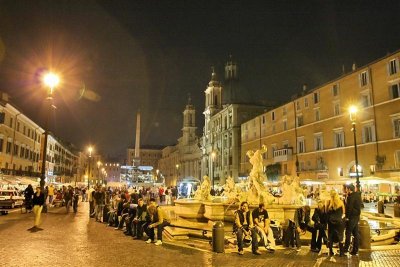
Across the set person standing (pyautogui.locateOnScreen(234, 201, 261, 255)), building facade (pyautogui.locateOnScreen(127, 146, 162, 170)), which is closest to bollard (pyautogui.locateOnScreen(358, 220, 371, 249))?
person standing (pyautogui.locateOnScreen(234, 201, 261, 255))

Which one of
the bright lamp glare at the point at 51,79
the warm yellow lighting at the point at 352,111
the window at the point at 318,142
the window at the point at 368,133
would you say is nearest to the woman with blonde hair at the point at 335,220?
the warm yellow lighting at the point at 352,111

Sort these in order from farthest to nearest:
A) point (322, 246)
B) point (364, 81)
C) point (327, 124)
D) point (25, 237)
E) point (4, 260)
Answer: point (327, 124)
point (364, 81)
point (25, 237)
point (322, 246)
point (4, 260)

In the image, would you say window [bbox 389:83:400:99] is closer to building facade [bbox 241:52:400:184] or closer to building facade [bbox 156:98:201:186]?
building facade [bbox 241:52:400:184]

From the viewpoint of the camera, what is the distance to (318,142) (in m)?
47.5

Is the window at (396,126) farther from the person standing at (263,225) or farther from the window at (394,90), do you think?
the person standing at (263,225)

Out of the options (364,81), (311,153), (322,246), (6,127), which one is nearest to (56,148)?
(6,127)

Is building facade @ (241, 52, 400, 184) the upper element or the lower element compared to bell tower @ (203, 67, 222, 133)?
lower

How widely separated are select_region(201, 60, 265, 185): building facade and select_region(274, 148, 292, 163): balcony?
11.1 m

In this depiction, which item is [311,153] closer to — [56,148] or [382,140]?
[382,140]

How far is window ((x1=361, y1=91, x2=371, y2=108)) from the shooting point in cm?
3796

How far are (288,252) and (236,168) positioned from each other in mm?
63724

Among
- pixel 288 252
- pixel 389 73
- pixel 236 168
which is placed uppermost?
pixel 389 73

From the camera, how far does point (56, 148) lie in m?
78.2

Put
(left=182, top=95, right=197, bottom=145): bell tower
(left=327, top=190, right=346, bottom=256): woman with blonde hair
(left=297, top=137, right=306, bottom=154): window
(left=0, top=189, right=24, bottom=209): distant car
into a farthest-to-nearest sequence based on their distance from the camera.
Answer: (left=182, top=95, right=197, bottom=145): bell tower → (left=297, top=137, right=306, bottom=154): window → (left=0, top=189, right=24, bottom=209): distant car → (left=327, top=190, right=346, bottom=256): woman with blonde hair
